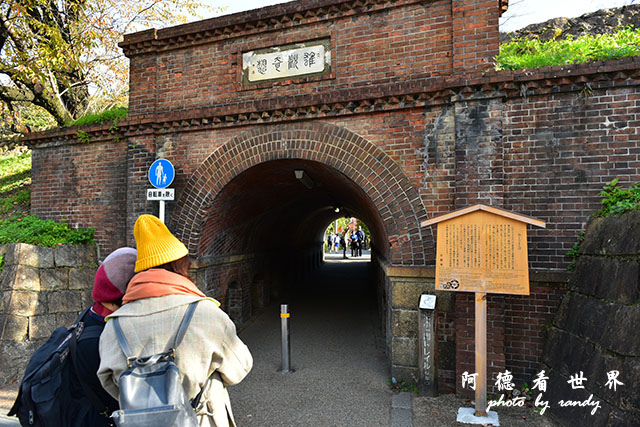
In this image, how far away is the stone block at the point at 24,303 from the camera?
652cm

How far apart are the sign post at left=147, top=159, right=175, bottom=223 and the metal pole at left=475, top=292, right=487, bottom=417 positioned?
16.3 feet

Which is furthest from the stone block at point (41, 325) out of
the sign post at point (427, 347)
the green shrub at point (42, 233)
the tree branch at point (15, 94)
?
the tree branch at point (15, 94)

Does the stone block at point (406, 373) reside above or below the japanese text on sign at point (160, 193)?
below

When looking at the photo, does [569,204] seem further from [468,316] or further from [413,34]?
[413,34]

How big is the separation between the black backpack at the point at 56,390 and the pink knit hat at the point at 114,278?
18 cm

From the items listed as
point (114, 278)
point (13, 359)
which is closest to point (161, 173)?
point (13, 359)

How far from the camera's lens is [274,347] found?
7.58m

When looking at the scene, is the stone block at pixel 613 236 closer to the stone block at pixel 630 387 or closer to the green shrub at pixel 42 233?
the stone block at pixel 630 387

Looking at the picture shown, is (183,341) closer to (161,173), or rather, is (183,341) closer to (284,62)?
(161,173)

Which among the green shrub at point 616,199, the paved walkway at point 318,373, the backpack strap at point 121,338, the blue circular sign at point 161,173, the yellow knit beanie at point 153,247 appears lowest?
the paved walkway at point 318,373

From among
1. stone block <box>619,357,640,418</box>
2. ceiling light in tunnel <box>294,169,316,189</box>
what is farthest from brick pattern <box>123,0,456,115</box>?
stone block <box>619,357,640,418</box>

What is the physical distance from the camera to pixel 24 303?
6633 millimetres

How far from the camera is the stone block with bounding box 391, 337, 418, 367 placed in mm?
5418

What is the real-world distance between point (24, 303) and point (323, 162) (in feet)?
19.3
